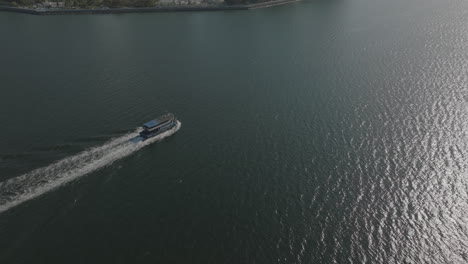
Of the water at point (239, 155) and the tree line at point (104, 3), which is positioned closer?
the water at point (239, 155)

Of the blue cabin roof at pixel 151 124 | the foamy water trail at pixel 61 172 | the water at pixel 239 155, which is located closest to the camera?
the water at pixel 239 155

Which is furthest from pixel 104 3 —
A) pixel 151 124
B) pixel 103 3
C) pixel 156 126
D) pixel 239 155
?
pixel 239 155

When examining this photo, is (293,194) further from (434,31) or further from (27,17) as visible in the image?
(27,17)

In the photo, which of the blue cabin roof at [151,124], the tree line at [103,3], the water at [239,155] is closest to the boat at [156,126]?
the blue cabin roof at [151,124]

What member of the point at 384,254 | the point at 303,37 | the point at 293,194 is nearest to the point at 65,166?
the point at 293,194

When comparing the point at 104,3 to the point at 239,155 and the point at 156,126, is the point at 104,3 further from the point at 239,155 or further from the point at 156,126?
the point at 239,155

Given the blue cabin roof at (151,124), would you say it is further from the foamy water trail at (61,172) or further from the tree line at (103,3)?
the tree line at (103,3)
